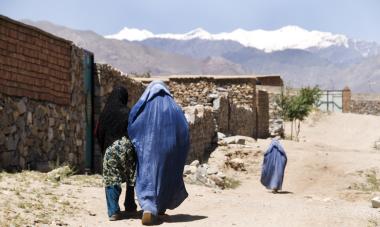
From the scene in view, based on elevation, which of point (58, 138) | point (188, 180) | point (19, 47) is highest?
point (19, 47)

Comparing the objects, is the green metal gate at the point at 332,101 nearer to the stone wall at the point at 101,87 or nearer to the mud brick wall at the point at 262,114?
the mud brick wall at the point at 262,114

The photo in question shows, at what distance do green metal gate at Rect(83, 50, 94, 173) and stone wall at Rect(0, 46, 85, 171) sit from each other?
0.18 metres

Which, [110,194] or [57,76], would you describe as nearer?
[110,194]

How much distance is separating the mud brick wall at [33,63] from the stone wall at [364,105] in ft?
144

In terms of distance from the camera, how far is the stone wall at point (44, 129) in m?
8.84

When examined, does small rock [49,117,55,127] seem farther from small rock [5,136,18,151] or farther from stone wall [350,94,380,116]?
stone wall [350,94,380,116]

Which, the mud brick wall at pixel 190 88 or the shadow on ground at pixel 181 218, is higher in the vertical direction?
the mud brick wall at pixel 190 88

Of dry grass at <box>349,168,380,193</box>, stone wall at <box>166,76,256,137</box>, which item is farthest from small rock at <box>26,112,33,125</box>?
stone wall at <box>166,76,256,137</box>

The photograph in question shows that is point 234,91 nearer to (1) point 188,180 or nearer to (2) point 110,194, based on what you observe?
(1) point 188,180

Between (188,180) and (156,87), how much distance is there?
18.9 feet

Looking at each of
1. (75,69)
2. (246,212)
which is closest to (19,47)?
(75,69)

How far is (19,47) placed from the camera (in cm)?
934

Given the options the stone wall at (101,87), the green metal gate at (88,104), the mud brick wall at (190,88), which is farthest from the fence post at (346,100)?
the green metal gate at (88,104)

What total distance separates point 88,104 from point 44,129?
6.60ft
